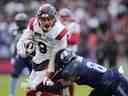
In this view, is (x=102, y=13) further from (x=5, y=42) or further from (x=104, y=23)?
(x=5, y=42)

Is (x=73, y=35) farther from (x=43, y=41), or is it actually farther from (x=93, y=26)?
(x=93, y=26)

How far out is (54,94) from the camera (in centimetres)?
954

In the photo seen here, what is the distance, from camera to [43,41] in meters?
Result: 9.57

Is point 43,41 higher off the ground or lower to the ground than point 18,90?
higher

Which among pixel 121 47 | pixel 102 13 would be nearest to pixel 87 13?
pixel 102 13

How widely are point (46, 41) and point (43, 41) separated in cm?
7

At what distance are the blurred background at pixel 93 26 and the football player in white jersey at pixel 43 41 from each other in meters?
9.84

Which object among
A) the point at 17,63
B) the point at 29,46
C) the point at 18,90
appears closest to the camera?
the point at 29,46

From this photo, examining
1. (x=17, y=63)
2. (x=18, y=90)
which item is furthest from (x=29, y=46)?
(x=18, y=90)

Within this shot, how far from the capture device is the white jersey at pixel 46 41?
932cm

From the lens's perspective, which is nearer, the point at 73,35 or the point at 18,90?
the point at 73,35

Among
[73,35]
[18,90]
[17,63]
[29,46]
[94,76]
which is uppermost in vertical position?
[29,46]

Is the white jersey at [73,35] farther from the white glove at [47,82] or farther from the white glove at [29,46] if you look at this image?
the white glove at [47,82]

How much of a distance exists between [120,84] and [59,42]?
1041 mm
